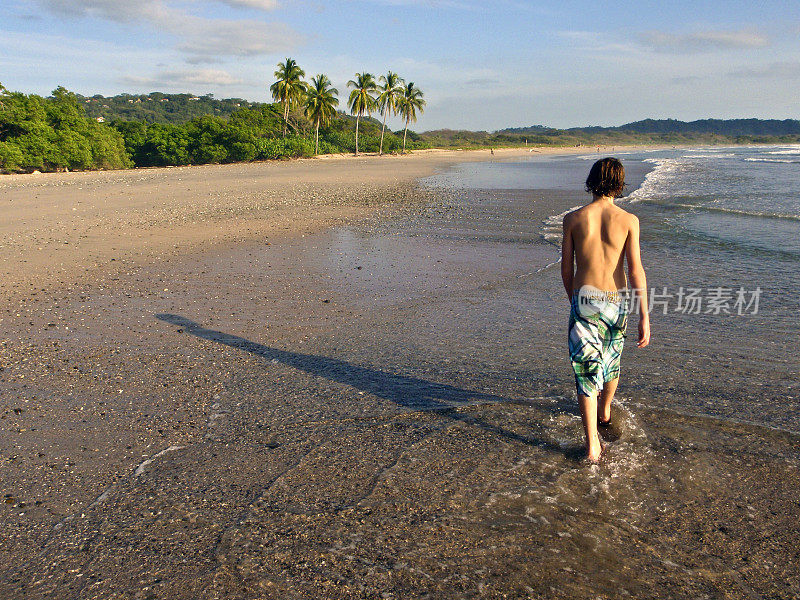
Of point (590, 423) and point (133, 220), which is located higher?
point (133, 220)

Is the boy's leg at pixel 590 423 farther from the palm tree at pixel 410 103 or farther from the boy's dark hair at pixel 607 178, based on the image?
the palm tree at pixel 410 103

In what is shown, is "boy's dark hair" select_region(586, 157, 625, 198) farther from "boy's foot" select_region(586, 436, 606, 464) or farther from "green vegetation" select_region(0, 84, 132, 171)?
"green vegetation" select_region(0, 84, 132, 171)

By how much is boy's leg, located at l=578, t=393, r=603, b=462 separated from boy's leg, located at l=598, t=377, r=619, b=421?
0.24 metres

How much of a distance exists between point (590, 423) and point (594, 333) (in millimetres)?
560

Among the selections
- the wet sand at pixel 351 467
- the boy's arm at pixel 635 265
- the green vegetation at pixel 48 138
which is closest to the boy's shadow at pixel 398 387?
the wet sand at pixel 351 467

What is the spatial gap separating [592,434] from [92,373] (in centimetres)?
416

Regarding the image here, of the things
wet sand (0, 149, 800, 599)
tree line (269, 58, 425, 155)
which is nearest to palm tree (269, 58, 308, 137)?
tree line (269, 58, 425, 155)

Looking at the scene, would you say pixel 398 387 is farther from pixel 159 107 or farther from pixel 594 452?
pixel 159 107

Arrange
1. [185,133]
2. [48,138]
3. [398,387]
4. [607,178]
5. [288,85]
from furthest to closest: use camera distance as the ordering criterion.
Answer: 1. [288,85]
2. [185,133]
3. [48,138]
4. [398,387]
5. [607,178]

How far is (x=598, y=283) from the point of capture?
11.7 ft

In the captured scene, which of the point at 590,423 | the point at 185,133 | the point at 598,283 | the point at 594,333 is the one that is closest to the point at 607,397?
the point at 590,423

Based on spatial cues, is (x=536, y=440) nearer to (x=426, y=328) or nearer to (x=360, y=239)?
(x=426, y=328)

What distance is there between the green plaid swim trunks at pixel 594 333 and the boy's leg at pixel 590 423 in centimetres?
4

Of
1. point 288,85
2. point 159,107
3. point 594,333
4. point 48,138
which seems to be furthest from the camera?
point 159,107
